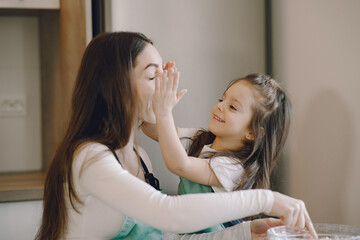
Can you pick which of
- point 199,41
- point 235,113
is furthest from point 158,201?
point 199,41

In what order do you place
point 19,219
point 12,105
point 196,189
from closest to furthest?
point 196,189, point 19,219, point 12,105

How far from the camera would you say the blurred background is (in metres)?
1.28

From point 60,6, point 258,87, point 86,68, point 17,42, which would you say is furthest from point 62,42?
point 258,87

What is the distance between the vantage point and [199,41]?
1.58 m

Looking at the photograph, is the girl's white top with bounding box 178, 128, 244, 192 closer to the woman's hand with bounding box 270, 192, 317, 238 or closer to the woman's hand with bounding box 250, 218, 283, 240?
the woman's hand with bounding box 250, 218, 283, 240

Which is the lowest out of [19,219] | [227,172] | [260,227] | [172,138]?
[19,219]

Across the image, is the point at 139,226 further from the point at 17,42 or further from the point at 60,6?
the point at 17,42

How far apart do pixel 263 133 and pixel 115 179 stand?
51cm

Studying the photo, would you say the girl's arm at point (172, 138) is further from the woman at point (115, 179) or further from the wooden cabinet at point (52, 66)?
the wooden cabinet at point (52, 66)

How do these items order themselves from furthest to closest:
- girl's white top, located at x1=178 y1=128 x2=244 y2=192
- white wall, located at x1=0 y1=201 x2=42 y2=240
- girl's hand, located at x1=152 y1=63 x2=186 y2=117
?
white wall, located at x1=0 y1=201 x2=42 y2=240 → girl's white top, located at x1=178 y1=128 x2=244 y2=192 → girl's hand, located at x1=152 y1=63 x2=186 y2=117

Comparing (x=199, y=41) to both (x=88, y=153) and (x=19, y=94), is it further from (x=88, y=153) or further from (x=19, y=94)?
(x=19, y=94)

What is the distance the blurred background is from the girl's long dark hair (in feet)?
0.39

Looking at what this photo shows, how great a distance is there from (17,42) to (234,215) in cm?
148

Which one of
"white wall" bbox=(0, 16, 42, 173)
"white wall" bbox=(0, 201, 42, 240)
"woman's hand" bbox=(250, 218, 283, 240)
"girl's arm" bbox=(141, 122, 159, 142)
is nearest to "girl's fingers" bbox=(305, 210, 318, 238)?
"woman's hand" bbox=(250, 218, 283, 240)
